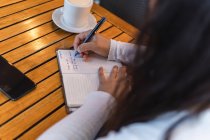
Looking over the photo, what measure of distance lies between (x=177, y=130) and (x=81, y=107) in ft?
0.88

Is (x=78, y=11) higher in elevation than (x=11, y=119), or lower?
higher

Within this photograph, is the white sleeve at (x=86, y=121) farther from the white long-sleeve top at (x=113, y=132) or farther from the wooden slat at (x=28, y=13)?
the wooden slat at (x=28, y=13)

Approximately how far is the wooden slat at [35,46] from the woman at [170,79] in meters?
0.37

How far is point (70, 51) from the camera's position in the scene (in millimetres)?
820

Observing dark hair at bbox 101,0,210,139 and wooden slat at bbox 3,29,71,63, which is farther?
wooden slat at bbox 3,29,71,63

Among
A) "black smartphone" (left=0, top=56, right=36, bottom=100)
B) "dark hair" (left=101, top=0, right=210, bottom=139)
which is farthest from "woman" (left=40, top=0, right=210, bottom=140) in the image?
"black smartphone" (left=0, top=56, right=36, bottom=100)

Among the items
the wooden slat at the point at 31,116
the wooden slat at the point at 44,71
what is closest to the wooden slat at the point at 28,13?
the wooden slat at the point at 44,71

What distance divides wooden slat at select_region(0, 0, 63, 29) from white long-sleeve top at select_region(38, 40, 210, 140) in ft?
0.93

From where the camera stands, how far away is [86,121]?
60 centimetres

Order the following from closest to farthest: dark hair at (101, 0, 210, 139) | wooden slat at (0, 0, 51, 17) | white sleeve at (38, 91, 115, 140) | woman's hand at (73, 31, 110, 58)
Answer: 1. dark hair at (101, 0, 210, 139)
2. white sleeve at (38, 91, 115, 140)
3. woman's hand at (73, 31, 110, 58)
4. wooden slat at (0, 0, 51, 17)

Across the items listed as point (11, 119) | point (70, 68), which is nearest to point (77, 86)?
point (70, 68)

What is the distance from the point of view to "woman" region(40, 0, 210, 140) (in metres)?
0.36

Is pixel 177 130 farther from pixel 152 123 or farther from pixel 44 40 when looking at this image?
pixel 44 40

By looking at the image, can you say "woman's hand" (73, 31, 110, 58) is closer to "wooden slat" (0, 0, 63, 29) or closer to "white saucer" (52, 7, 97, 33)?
"white saucer" (52, 7, 97, 33)
